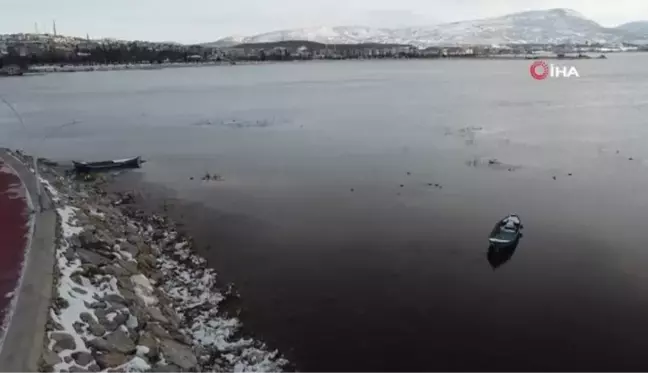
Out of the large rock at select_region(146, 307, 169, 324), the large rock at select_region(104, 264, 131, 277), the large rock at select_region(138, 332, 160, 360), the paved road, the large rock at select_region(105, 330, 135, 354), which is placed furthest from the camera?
the large rock at select_region(104, 264, 131, 277)

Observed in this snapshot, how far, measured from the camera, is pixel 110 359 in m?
10.2

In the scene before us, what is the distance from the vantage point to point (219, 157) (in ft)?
113

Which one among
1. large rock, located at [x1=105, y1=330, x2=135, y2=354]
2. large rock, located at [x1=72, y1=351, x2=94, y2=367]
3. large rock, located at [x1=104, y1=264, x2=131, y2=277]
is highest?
large rock, located at [x1=104, y1=264, x2=131, y2=277]

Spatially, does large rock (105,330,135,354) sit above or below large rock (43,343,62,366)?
below

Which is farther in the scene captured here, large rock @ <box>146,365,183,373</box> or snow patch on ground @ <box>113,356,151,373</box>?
large rock @ <box>146,365,183,373</box>

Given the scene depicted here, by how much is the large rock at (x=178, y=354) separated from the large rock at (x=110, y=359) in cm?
88

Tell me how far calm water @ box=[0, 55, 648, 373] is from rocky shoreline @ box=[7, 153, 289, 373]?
3.27 ft

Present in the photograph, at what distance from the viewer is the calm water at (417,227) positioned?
13523 mm

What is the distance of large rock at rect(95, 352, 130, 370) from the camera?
10047mm

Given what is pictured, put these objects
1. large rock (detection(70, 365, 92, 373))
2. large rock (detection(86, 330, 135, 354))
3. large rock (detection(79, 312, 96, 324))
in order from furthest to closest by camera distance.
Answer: large rock (detection(79, 312, 96, 324)), large rock (detection(86, 330, 135, 354)), large rock (detection(70, 365, 92, 373))

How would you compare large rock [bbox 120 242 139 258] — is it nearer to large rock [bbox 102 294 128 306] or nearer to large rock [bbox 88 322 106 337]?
large rock [bbox 102 294 128 306]

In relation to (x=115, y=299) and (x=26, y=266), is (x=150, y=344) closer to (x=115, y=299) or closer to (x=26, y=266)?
(x=115, y=299)

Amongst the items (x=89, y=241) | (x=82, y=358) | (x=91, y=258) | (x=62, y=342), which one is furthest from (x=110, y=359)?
(x=89, y=241)

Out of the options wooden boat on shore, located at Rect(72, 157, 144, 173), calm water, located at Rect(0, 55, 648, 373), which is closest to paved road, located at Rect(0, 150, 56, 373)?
calm water, located at Rect(0, 55, 648, 373)
